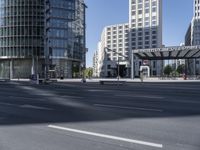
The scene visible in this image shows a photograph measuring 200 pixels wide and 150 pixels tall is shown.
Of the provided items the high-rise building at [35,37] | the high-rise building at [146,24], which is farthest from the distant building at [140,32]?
the high-rise building at [35,37]

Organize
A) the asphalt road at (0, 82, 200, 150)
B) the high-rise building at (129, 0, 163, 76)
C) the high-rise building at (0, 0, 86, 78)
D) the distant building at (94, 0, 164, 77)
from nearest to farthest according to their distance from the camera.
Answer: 1. the asphalt road at (0, 82, 200, 150)
2. the high-rise building at (0, 0, 86, 78)
3. the distant building at (94, 0, 164, 77)
4. the high-rise building at (129, 0, 163, 76)

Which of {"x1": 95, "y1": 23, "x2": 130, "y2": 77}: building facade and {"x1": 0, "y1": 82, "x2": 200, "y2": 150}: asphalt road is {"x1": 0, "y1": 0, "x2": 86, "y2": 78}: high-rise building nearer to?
{"x1": 95, "y1": 23, "x2": 130, "y2": 77}: building facade

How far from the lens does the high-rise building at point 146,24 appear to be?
541 ft

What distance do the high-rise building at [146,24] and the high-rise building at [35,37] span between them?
213 ft

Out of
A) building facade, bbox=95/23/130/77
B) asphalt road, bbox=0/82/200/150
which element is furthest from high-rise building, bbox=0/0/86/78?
asphalt road, bbox=0/82/200/150

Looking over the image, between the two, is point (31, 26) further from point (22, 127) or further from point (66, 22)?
point (22, 127)

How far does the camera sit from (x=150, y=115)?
1130 centimetres

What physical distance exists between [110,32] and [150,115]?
7148 inches

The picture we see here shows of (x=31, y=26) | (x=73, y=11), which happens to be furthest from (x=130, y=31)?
(x=31, y=26)

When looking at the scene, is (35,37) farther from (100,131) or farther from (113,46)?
(100,131)

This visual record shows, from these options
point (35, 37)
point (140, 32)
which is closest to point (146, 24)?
point (140, 32)

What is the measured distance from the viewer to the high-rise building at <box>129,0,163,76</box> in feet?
541

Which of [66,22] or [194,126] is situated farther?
[66,22]

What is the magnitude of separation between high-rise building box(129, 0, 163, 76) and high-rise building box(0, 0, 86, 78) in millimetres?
64948
